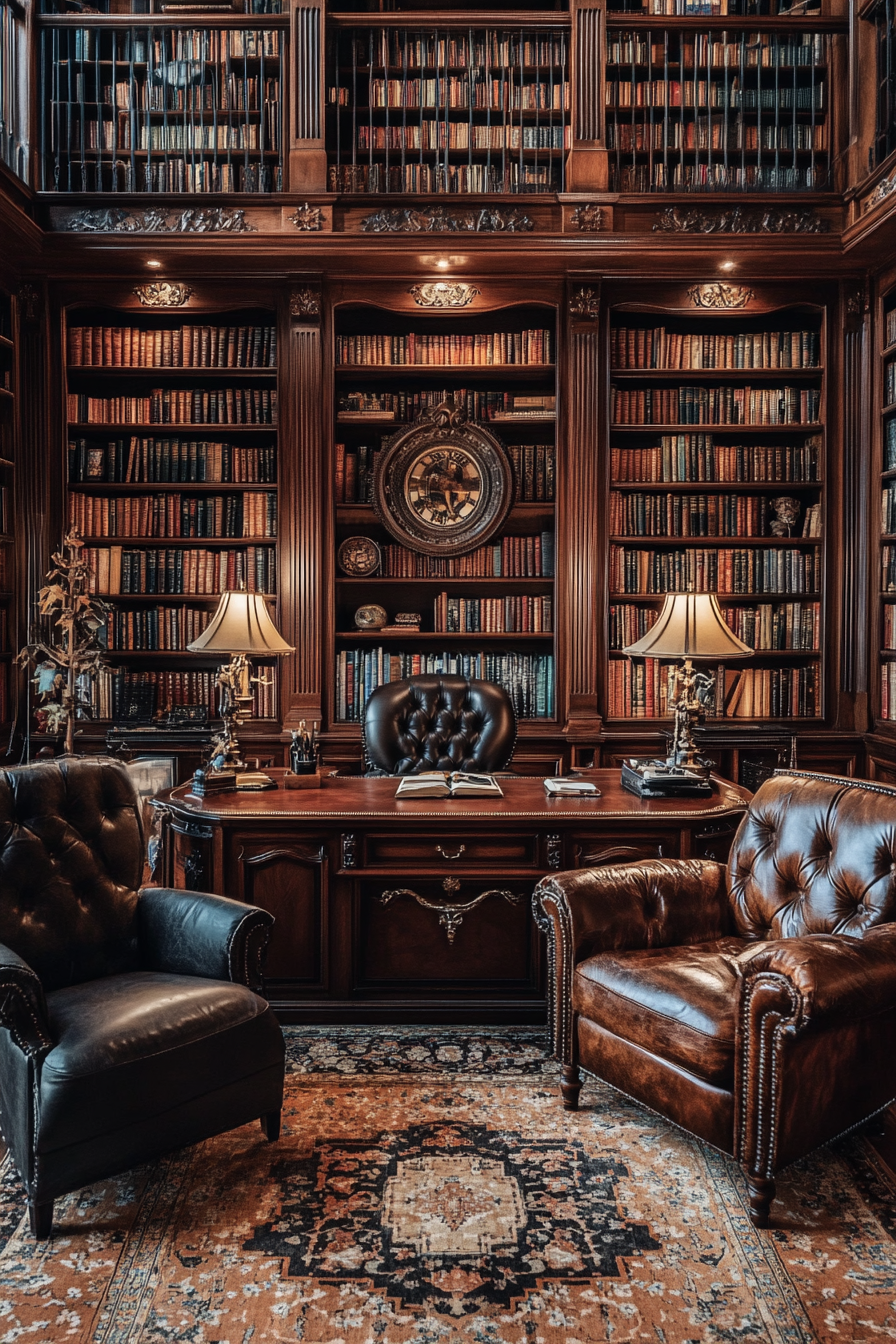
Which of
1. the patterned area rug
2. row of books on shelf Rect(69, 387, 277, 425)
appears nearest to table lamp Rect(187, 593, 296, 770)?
the patterned area rug

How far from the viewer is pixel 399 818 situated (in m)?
3.06

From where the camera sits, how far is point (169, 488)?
15.8 feet

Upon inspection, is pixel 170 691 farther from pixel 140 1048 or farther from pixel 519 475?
pixel 140 1048

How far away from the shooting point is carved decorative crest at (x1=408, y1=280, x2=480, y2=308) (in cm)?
473

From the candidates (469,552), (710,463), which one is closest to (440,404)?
(469,552)

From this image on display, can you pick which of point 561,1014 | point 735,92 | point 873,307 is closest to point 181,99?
point 735,92

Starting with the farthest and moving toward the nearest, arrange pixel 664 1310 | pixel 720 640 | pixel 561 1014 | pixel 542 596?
pixel 542 596, pixel 720 640, pixel 561 1014, pixel 664 1310

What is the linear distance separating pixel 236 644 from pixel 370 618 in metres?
1.64

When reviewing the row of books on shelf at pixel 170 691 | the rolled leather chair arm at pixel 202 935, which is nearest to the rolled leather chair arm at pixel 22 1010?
the rolled leather chair arm at pixel 202 935

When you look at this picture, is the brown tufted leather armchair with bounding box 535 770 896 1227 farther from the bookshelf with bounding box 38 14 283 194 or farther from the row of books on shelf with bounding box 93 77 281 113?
the row of books on shelf with bounding box 93 77 281 113

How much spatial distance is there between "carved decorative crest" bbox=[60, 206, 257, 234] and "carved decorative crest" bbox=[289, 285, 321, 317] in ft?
1.07

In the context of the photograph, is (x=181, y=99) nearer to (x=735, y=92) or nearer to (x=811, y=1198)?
(x=735, y=92)

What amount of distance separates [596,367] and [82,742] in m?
3.03

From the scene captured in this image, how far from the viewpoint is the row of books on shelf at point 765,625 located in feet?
15.9
